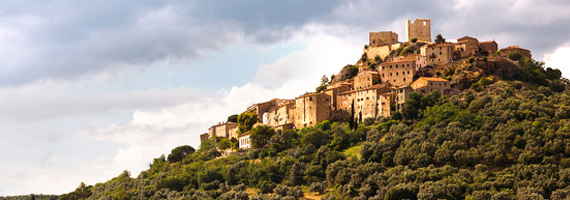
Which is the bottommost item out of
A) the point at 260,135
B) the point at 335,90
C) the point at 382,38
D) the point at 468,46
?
the point at 260,135

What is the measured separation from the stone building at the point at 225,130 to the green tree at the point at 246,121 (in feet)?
15.4

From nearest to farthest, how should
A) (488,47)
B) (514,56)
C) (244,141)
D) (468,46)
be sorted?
(514,56), (468,46), (488,47), (244,141)

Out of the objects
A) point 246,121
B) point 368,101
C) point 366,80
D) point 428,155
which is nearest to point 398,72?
point 366,80

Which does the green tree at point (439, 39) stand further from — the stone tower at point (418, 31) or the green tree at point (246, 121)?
the green tree at point (246, 121)

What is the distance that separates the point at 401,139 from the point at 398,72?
17.3 meters

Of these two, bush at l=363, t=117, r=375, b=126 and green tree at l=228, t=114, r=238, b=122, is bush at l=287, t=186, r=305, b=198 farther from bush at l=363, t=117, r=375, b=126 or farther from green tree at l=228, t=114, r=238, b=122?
green tree at l=228, t=114, r=238, b=122

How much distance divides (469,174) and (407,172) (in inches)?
232

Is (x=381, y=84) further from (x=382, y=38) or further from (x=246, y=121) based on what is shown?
(x=246, y=121)

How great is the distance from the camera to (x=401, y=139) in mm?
85375

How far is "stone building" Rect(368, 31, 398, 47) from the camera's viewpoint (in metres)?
116

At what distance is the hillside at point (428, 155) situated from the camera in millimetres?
71688

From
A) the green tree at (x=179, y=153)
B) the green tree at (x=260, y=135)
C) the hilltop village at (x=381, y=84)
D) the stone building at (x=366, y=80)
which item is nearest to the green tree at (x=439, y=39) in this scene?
the hilltop village at (x=381, y=84)

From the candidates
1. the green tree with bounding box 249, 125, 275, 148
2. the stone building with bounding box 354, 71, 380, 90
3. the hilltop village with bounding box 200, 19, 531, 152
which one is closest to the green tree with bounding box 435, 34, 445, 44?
the hilltop village with bounding box 200, 19, 531, 152

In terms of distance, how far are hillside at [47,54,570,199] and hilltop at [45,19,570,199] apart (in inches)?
5.8
